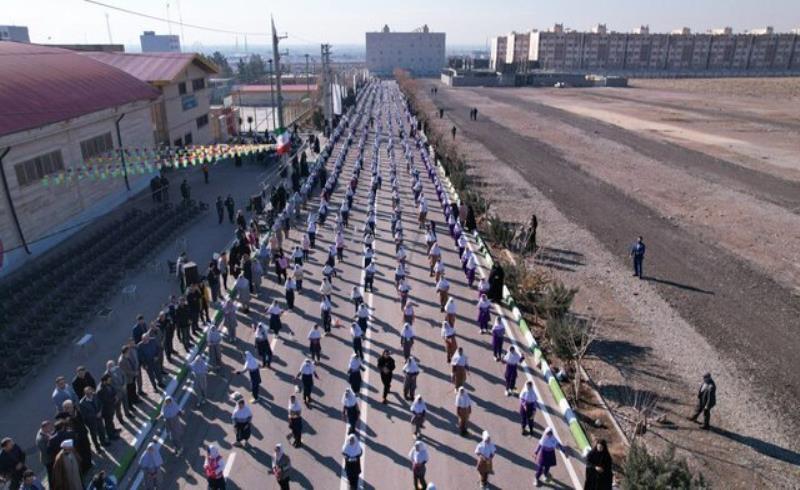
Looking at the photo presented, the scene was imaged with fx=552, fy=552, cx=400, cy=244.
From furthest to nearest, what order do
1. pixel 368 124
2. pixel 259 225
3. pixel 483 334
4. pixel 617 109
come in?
pixel 617 109 → pixel 368 124 → pixel 259 225 → pixel 483 334

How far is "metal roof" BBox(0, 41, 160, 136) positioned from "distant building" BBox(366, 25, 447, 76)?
16108cm

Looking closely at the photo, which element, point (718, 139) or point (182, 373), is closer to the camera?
point (182, 373)

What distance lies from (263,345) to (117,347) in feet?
13.2

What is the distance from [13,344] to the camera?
42.0 feet

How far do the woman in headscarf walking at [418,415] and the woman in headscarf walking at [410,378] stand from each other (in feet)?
3.09

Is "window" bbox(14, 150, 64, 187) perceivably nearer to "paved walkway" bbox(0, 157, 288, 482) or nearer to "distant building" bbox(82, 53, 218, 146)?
"paved walkway" bbox(0, 157, 288, 482)

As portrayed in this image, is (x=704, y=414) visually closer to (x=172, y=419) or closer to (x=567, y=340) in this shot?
(x=567, y=340)

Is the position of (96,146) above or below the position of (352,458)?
above

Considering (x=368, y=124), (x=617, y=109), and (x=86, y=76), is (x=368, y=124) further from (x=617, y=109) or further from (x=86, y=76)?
(x=617, y=109)

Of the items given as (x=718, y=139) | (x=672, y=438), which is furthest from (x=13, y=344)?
(x=718, y=139)

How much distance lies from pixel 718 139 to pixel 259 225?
138 feet

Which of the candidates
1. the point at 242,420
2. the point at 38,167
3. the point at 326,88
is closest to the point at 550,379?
the point at 242,420

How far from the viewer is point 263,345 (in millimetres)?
12438

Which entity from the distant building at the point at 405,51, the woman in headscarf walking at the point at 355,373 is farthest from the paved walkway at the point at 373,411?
the distant building at the point at 405,51
